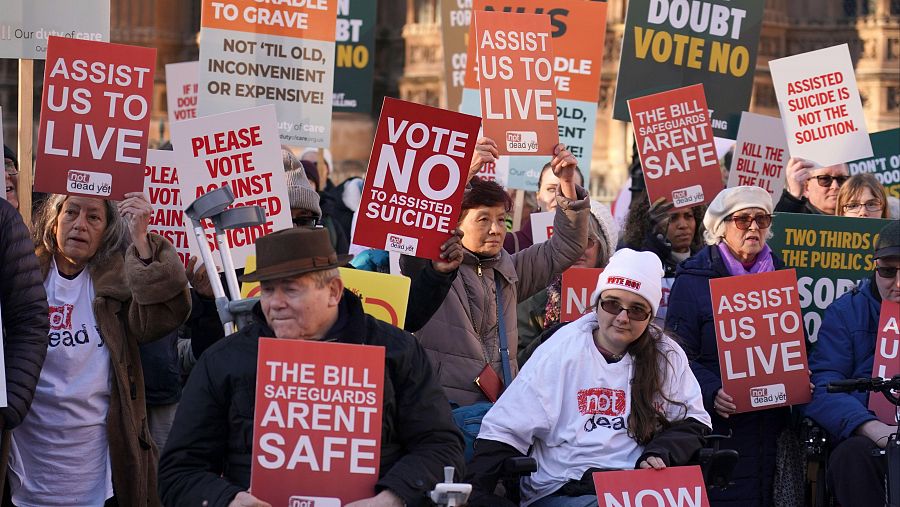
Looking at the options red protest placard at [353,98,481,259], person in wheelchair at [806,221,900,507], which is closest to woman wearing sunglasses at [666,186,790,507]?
person in wheelchair at [806,221,900,507]

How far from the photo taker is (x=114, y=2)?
86.1 feet

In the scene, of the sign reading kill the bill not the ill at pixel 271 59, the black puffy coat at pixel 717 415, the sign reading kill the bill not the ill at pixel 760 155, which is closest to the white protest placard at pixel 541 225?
the sign reading kill the bill not the ill at pixel 271 59

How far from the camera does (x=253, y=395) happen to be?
4.74 meters

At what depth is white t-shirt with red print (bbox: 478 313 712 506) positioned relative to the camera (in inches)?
224

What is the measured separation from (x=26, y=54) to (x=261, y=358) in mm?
3733

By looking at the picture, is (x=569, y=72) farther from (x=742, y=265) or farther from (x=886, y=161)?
(x=742, y=265)

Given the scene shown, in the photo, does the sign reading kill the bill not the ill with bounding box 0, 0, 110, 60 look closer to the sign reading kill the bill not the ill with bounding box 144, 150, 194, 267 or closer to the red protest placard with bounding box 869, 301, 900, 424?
the sign reading kill the bill not the ill with bounding box 144, 150, 194, 267

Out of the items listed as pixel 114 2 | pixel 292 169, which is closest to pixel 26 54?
pixel 292 169

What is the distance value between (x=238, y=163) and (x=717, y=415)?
2281 mm

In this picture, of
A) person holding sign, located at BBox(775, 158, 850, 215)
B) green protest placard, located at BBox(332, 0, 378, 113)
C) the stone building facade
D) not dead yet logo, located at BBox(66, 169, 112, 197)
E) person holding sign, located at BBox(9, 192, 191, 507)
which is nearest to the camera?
person holding sign, located at BBox(9, 192, 191, 507)

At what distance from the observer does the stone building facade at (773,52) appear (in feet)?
77.0

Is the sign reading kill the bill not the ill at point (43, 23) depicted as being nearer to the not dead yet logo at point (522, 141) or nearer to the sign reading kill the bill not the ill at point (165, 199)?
the sign reading kill the bill not the ill at point (165, 199)

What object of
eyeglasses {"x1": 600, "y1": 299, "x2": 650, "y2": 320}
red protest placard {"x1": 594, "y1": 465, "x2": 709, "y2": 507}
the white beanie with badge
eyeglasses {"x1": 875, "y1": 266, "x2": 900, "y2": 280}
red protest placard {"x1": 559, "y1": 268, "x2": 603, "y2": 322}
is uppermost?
the white beanie with badge

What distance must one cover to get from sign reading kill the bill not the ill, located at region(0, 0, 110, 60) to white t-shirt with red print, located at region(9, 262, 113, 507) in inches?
79.2
